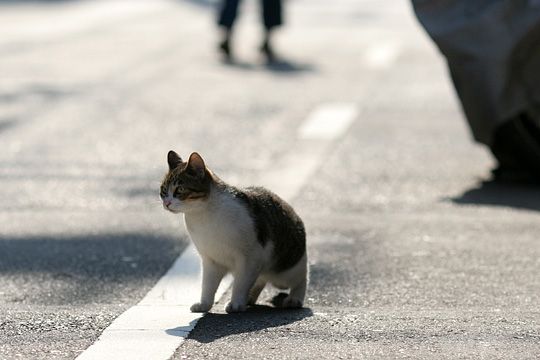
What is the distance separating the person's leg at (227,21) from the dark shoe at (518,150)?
732 centimetres

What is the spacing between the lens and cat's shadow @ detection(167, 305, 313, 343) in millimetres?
6285

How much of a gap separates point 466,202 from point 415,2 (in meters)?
1.41

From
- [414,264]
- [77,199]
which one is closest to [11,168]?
[77,199]

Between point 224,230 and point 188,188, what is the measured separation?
0.23 meters

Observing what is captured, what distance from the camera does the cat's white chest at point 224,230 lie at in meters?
6.68

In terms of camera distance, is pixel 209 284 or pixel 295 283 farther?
pixel 295 283

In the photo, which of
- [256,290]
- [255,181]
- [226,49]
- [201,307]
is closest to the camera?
[201,307]

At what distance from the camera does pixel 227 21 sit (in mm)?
17891

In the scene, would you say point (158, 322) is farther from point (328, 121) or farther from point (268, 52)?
point (268, 52)

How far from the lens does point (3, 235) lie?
8.77m

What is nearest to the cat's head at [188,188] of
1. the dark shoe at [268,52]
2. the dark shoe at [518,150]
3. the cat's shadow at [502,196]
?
the cat's shadow at [502,196]

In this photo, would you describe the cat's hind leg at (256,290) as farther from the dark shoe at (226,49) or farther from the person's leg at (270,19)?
the person's leg at (270,19)

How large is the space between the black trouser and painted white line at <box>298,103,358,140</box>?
3578mm

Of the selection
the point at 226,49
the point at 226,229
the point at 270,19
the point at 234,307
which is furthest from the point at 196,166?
the point at 270,19
